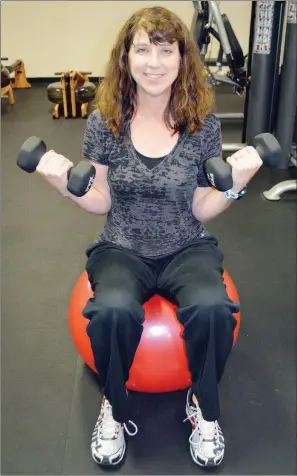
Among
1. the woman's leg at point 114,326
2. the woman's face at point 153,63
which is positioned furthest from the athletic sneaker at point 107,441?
the woman's face at point 153,63

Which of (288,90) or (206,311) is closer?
(206,311)

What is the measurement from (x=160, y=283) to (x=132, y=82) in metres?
0.55

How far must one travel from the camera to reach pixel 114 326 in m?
1.21

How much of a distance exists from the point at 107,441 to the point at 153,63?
1.01m

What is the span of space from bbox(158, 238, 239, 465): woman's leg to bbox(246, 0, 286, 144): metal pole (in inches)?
87.9

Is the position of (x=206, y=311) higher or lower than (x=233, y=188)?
lower

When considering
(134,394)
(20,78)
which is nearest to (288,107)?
(134,394)

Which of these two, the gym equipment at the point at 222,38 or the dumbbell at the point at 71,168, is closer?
the dumbbell at the point at 71,168

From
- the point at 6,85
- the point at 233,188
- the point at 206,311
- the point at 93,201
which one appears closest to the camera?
the point at 206,311

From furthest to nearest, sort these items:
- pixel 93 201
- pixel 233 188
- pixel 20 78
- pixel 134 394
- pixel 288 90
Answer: pixel 20 78, pixel 288 90, pixel 134 394, pixel 93 201, pixel 233 188

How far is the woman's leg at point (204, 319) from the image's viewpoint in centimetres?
121

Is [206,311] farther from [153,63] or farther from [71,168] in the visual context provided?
[153,63]

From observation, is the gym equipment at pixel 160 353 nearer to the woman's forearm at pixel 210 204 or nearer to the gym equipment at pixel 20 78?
the woman's forearm at pixel 210 204

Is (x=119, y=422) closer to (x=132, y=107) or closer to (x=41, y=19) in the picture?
(x=132, y=107)
